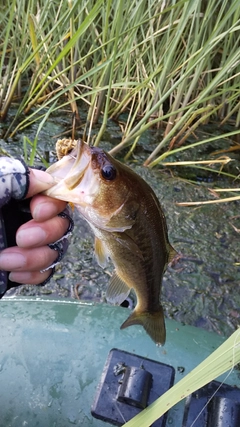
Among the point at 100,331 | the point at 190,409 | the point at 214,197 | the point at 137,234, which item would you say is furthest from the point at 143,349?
the point at 214,197

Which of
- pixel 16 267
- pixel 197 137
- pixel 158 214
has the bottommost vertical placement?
pixel 197 137

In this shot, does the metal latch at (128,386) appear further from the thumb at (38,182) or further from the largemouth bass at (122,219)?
the thumb at (38,182)

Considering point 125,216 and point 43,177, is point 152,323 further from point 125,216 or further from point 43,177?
point 43,177

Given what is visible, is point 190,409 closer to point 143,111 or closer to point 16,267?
point 16,267

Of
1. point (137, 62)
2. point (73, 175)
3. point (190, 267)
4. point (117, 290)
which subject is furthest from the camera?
point (137, 62)

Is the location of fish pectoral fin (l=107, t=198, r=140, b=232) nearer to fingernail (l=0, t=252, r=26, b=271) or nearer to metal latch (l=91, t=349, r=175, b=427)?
fingernail (l=0, t=252, r=26, b=271)

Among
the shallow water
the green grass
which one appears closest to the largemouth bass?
the shallow water

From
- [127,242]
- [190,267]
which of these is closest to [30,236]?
[127,242]
